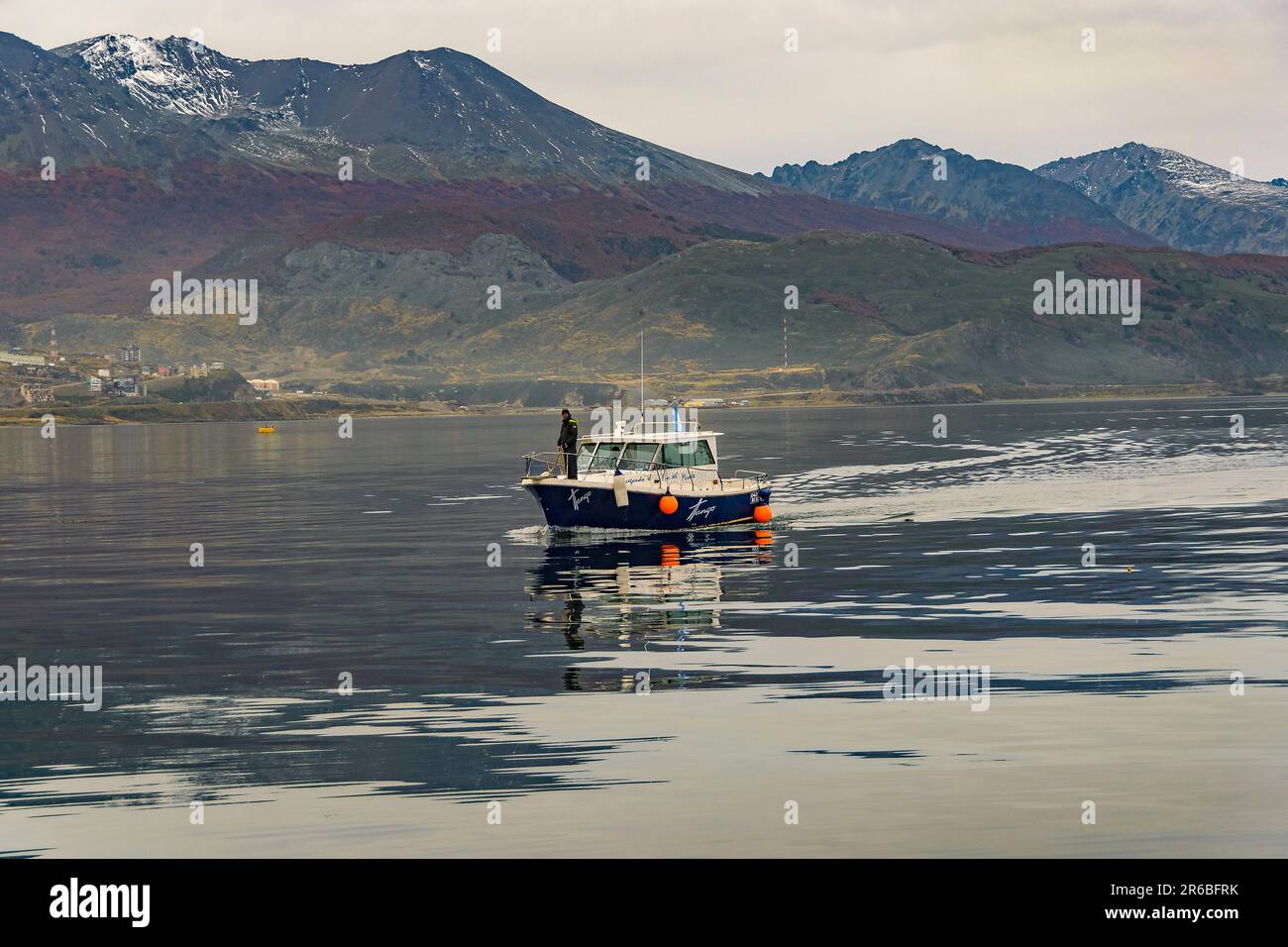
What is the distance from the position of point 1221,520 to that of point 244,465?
97.0m

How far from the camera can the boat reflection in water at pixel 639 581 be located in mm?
42812

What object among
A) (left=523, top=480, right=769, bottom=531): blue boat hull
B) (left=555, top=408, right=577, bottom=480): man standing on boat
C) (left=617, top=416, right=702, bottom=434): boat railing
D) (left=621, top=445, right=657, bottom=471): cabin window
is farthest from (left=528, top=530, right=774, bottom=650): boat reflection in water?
(left=617, top=416, right=702, bottom=434): boat railing

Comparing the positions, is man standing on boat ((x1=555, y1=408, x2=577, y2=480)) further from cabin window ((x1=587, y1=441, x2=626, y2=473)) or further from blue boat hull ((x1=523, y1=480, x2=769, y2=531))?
cabin window ((x1=587, y1=441, x2=626, y2=473))

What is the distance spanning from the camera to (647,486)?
67.7m

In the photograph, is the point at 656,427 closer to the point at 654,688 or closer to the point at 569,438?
the point at 569,438

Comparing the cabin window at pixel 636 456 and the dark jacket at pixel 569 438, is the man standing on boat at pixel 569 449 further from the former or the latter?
the cabin window at pixel 636 456

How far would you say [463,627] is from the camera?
141 feet

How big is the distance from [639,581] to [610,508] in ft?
45.2

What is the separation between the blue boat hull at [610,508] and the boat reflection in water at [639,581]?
0.64 metres

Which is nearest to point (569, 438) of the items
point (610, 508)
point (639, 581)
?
point (610, 508)

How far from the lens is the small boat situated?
2628 inches

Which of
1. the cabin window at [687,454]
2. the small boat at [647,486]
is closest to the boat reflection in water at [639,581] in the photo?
the small boat at [647,486]
